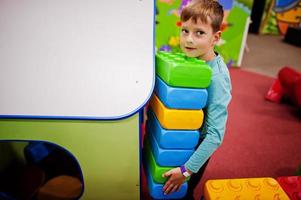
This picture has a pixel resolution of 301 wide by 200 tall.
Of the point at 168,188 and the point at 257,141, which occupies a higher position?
the point at 168,188

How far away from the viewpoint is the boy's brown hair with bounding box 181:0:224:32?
2.48ft

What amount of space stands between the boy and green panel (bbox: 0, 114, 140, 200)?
0.57 feet

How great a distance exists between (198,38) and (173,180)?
547mm

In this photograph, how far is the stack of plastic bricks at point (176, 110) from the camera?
67cm

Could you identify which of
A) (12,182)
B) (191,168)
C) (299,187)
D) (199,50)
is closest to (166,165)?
(191,168)

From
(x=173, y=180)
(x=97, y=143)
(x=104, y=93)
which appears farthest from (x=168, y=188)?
(x=104, y=93)

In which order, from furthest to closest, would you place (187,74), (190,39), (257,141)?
(257,141) < (190,39) < (187,74)

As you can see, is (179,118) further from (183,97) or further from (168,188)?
(168,188)

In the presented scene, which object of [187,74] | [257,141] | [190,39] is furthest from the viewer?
[257,141]

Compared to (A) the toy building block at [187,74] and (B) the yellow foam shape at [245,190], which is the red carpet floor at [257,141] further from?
(A) the toy building block at [187,74]

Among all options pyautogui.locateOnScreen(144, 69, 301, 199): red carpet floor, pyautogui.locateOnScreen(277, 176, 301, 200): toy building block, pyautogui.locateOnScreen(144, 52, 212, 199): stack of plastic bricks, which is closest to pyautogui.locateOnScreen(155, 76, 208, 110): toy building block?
pyautogui.locateOnScreen(144, 52, 212, 199): stack of plastic bricks

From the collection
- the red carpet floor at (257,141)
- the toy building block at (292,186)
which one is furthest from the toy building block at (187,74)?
the red carpet floor at (257,141)

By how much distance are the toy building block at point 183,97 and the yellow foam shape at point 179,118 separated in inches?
0.7

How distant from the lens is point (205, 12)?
0.75 metres
